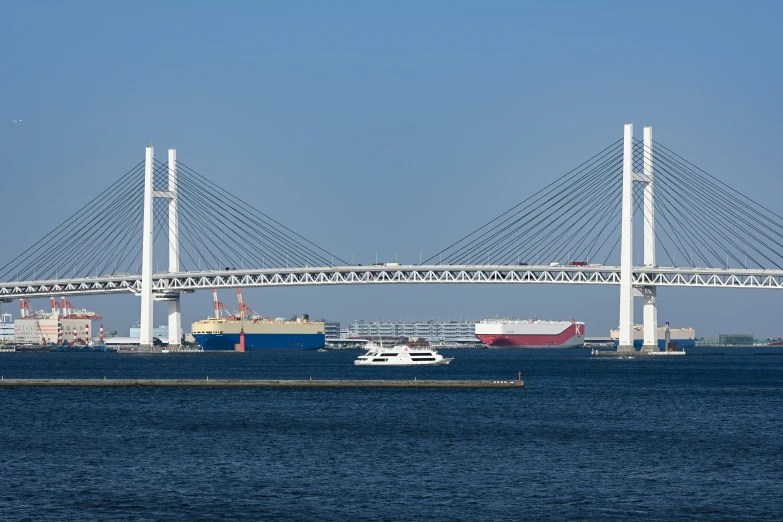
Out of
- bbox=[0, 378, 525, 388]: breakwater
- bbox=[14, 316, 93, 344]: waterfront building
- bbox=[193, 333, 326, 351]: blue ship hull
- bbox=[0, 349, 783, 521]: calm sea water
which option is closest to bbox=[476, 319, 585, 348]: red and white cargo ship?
bbox=[193, 333, 326, 351]: blue ship hull

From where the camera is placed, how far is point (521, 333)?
6088 inches

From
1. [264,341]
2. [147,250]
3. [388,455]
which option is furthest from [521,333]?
[388,455]

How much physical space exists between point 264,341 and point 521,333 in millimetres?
39976

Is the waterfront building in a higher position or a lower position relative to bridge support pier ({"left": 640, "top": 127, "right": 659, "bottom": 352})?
lower

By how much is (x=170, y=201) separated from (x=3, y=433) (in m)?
51.1

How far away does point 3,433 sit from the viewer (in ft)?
101

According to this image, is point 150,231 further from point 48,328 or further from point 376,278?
point 48,328

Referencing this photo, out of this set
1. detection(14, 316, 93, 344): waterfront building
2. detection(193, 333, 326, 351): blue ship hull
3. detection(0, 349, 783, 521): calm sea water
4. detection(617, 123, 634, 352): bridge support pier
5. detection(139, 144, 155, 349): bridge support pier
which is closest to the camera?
detection(0, 349, 783, 521): calm sea water

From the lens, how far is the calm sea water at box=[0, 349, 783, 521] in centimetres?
2064

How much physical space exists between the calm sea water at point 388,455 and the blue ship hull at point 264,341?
76.0m

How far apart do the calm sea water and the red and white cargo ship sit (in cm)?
10856

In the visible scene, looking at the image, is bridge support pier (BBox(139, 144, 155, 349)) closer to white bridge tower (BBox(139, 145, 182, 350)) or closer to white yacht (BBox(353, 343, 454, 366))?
white bridge tower (BBox(139, 145, 182, 350))

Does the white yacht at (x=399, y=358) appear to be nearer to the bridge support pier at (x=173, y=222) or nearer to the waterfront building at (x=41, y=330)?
the bridge support pier at (x=173, y=222)

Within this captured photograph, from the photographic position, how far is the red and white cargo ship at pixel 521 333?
154 m
